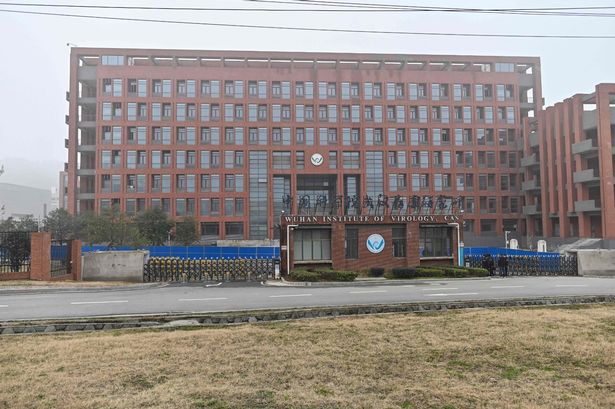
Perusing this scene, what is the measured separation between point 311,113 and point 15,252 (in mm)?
49417

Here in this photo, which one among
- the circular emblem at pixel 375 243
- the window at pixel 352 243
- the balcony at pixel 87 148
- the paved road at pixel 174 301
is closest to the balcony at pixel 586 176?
the circular emblem at pixel 375 243

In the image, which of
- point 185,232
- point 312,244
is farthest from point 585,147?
point 185,232

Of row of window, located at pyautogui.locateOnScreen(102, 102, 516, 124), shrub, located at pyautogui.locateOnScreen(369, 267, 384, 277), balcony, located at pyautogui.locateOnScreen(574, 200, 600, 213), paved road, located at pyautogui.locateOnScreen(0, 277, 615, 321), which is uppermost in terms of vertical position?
row of window, located at pyautogui.locateOnScreen(102, 102, 516, 124)

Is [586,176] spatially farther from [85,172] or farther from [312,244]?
[85,172]

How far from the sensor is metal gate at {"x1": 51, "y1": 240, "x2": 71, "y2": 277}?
24.0m

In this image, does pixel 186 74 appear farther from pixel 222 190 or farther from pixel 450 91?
pixel 450 91

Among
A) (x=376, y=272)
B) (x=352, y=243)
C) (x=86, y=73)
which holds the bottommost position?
(x=376, y=272)

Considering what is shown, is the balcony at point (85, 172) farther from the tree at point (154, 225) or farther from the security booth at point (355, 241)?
the security booth at point (355, 241)

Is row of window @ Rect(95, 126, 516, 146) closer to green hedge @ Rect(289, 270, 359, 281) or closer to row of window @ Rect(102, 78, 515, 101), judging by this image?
row of window @ Rect(102, 78, 515, 101)

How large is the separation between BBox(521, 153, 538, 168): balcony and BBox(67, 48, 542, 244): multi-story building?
2.25m

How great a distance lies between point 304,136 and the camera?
6688cm

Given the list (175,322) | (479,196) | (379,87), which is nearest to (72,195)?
(379,87)

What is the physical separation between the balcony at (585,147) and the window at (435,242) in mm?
32571

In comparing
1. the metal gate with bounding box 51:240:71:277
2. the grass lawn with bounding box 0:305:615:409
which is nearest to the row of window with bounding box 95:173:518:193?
the metal gate with bounding box 51:240:71:277
